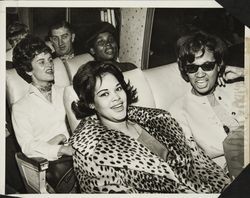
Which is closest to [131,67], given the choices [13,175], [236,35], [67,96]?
[67,96]

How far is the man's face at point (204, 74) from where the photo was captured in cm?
128

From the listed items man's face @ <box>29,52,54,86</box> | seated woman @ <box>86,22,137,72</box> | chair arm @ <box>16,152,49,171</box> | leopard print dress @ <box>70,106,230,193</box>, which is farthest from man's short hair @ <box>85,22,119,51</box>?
chair arm @ <box>16,152,49,171</box>

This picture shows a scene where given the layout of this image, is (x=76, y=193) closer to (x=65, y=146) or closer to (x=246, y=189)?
(x=65, y=146)

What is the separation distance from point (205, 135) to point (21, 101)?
572 mm

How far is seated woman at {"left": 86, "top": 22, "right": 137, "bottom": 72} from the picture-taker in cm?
127

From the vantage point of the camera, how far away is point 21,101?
125cm

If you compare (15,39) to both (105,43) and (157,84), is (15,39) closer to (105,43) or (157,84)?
(105,43)

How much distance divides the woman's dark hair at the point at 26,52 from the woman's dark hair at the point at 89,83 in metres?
0.13

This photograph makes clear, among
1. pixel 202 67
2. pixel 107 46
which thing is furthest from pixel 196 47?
pixel 107 46

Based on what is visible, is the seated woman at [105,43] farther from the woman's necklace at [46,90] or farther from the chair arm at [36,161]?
the chair arm at [36,161]

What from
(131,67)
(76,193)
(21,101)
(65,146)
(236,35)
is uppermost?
(236,35)

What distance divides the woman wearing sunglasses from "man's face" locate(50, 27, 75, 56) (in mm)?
335

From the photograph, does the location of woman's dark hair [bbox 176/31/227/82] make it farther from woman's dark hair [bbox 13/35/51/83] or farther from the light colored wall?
woman's dark hair [bbox 13/35/51/83]

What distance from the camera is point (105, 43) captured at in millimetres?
1278
